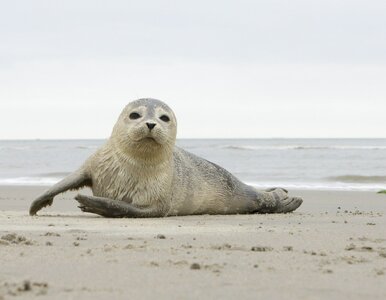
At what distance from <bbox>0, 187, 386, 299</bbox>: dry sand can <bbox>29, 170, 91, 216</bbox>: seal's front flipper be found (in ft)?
1.69

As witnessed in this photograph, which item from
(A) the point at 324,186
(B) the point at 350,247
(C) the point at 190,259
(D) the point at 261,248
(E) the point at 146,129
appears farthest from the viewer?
(A) the point at 324,186

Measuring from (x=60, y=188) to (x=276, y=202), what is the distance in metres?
2.79

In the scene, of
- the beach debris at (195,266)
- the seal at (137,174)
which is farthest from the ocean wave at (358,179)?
the beach debris at (195,266)

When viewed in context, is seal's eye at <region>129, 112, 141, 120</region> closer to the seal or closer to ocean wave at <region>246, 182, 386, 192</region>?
the seal

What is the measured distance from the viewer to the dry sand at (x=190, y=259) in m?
4.00

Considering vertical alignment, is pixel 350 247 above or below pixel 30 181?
above

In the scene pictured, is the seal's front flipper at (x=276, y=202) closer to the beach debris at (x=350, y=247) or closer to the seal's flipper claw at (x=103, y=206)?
the seal's flipper claw at (x=103, y=206)

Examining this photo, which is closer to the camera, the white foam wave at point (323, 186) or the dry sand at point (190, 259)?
the dry sand at point (190, 259)

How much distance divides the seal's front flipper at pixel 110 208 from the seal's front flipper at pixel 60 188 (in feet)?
1.26

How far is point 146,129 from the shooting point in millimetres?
8375

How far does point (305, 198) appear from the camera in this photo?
1366 centimetres

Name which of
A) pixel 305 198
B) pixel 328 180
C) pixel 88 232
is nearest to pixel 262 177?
pixel 328 180

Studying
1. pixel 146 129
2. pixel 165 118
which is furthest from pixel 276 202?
pixel 146 129

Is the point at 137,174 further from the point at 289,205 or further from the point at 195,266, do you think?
the point at 195,266
